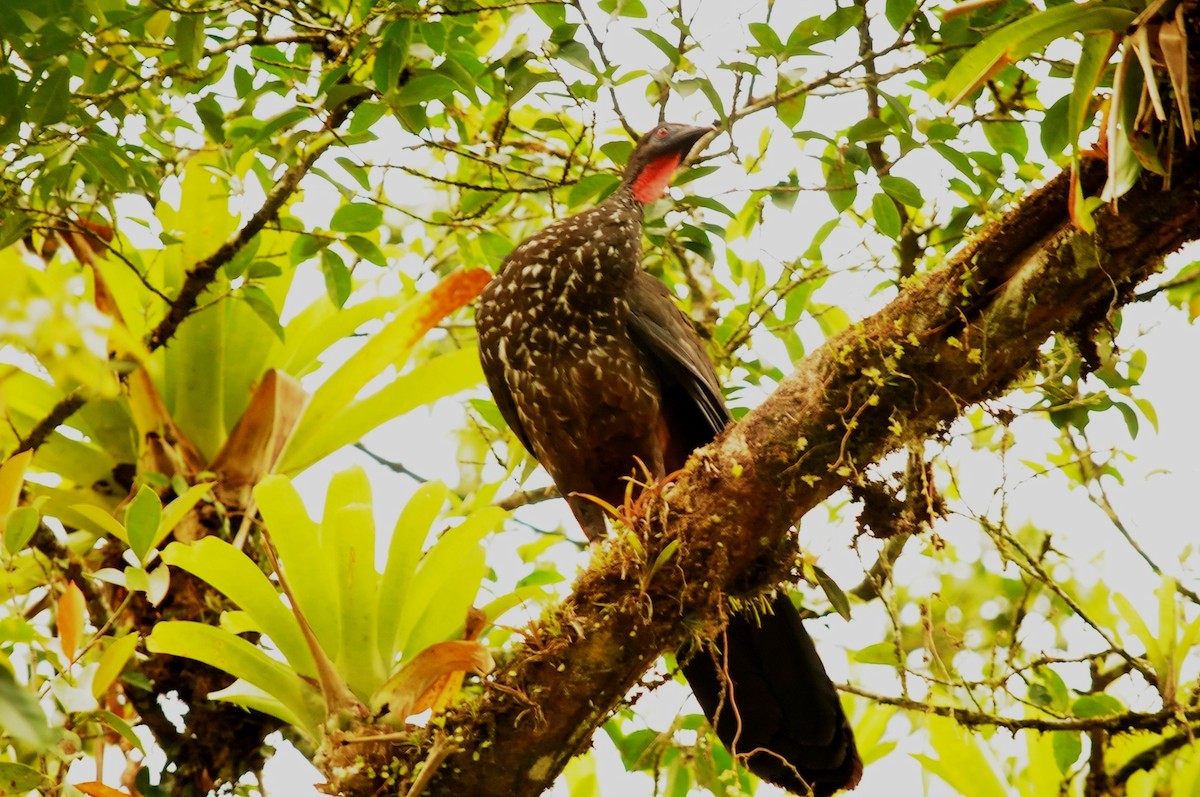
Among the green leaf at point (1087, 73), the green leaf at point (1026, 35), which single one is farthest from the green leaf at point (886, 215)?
the green leaf at point (1087, 73)

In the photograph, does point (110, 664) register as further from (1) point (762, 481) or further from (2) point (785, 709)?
(2) point (785, 709)

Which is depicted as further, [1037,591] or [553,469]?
[1037,591]

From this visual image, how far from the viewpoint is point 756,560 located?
2.21 m

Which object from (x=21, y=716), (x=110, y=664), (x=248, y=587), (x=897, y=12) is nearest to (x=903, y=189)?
(x=897, y=12)

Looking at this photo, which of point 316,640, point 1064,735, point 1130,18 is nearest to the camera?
point 1130,18

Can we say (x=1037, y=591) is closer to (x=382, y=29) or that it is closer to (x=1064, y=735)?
(x=1064, y=735)

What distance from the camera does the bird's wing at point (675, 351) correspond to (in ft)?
10.3

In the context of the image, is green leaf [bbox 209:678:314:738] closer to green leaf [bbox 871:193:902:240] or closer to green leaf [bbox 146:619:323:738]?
green leaf [bbox 146:619:323:738]

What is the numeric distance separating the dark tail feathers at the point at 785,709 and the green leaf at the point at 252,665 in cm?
88

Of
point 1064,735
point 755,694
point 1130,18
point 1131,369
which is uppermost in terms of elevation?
point 1131,369

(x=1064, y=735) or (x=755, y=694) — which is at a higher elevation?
(x=755, y=694)

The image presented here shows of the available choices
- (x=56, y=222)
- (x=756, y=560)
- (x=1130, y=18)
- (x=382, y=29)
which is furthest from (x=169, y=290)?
(x=1130, y=18)

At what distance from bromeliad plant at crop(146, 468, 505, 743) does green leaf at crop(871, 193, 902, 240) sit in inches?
45.7

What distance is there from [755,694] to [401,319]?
4.53 ft
